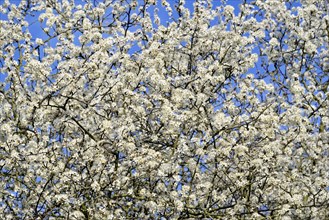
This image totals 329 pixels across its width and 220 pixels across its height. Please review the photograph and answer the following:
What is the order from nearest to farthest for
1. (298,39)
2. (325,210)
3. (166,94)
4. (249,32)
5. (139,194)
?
(139,194)
(325,210)
(166,94)
(249,32)
(298,39)

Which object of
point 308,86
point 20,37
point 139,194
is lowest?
point 139,194

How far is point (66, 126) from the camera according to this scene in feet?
35.3

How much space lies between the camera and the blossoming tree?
9695 millimetres

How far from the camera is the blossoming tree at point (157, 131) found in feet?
31.8

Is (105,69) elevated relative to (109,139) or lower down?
elevated

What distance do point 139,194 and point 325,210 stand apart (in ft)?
11.0

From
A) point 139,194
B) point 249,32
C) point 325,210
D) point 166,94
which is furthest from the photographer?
point 249,32

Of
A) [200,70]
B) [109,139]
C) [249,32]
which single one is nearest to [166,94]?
[200,70]

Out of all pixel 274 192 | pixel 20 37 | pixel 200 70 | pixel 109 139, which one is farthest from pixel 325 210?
pixel 20 37

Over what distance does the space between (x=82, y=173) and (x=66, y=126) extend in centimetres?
Answer: 106

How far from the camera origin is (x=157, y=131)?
1058 cm

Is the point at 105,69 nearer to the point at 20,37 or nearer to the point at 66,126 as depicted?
the point at 66,126

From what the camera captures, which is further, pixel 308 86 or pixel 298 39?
pixel 298 39

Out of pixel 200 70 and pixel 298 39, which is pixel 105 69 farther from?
pixel 298 39
